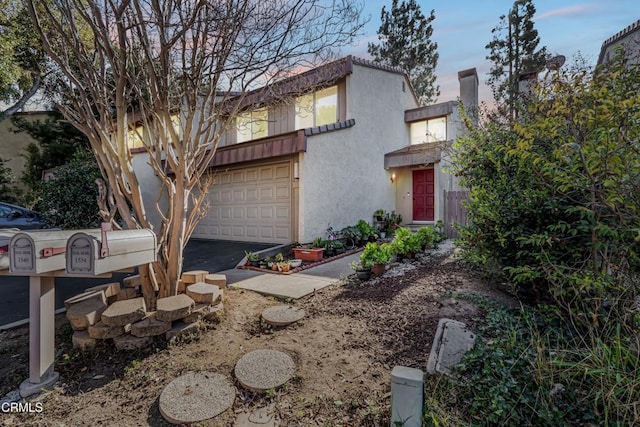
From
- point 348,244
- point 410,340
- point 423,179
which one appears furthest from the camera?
point 423,179

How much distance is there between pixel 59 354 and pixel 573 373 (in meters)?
4.32

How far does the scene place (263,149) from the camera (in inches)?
333

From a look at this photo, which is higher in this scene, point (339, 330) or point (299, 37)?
point (299, 37)

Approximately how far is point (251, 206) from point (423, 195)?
6430 mm

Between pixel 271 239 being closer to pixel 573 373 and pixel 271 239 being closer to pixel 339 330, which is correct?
pixel 339 330

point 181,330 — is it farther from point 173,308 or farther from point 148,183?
point 148,183

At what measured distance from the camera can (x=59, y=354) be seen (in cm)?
283

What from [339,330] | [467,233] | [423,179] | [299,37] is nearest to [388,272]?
[467,233]

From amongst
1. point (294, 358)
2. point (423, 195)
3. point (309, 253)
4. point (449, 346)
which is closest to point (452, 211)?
point (423, 195)

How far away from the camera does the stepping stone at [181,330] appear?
2.98 meters

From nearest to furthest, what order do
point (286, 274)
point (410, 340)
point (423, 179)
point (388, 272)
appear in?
1. point (410, 340)
2. point (388, 272)
3. point (286, 274)
4. point (423, 179)

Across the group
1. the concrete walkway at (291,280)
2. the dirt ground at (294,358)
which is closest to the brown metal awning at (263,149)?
the concrete walkway at (291,280)

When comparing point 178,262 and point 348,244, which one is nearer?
point 178,262
